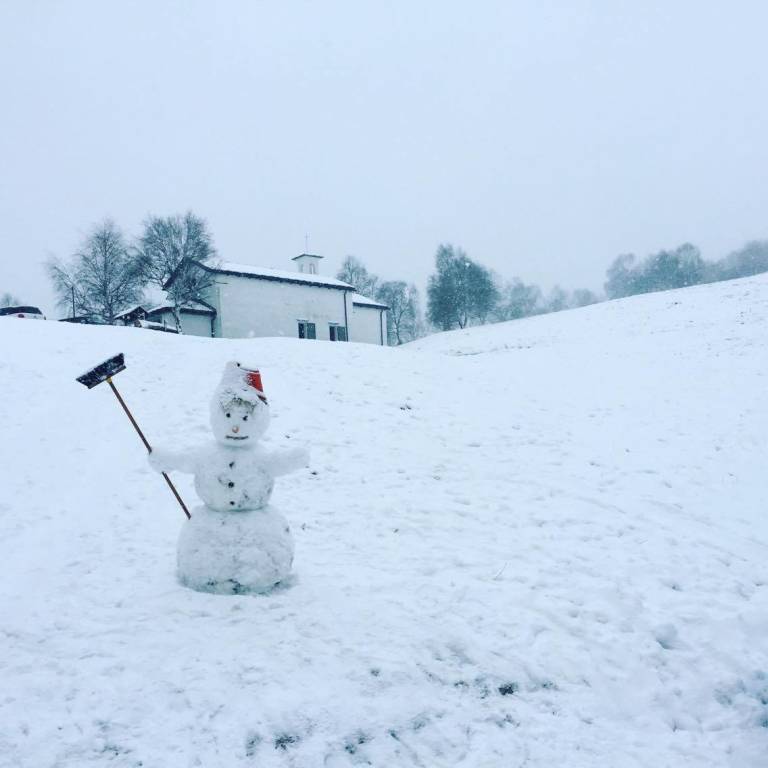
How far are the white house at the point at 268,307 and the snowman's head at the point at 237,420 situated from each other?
91.1ft

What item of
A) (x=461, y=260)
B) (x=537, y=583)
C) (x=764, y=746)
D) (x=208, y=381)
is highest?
(x=461, y=260)

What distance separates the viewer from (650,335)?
2350 cm

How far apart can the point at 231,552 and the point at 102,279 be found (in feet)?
119

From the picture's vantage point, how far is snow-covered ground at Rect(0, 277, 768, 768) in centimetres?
342

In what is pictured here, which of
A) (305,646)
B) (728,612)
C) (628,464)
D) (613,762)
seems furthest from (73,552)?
(628,464)

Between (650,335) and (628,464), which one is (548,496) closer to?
(628,464)

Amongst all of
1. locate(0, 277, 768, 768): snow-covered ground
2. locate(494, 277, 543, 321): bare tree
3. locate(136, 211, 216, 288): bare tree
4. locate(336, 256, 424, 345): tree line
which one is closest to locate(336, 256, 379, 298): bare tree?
locate(336, 256, 424, 345): tree line

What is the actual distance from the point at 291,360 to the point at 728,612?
11.9 m

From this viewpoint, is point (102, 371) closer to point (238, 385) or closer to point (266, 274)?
point (238, 385)

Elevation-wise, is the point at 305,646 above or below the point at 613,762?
above

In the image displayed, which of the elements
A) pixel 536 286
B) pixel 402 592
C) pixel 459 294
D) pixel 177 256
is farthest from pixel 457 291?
pixel 402 592

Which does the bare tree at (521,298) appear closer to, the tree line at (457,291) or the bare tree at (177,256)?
the tree line at (457,291)

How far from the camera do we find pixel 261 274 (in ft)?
110

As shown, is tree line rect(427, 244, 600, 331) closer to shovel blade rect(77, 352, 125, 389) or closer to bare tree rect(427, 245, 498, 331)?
bare tree rect(427, 245, 498, 331)
